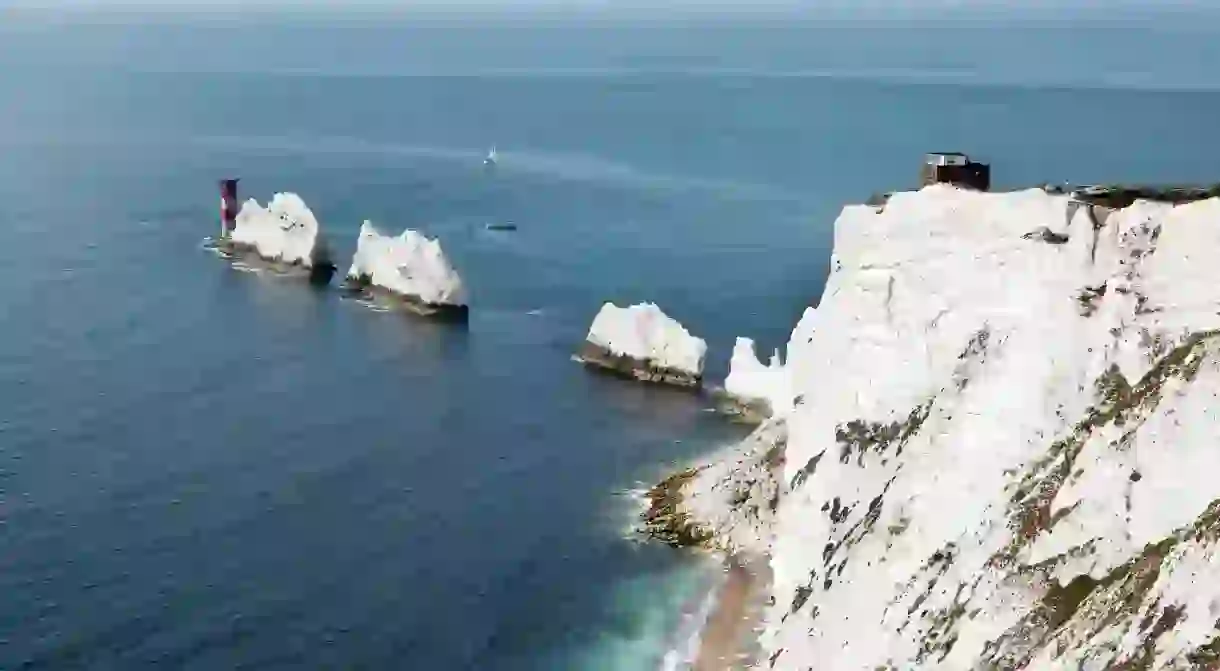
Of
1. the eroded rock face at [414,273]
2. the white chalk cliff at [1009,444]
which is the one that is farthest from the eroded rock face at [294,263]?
the white chalk cliff at [1009,444]

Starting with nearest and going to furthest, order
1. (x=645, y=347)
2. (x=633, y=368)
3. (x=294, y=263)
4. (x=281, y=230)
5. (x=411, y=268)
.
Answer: (x=645, y=347) → (x=633, y=368) → (x=411, y=268) → (x=294, y=263) → (x=281, y=230)

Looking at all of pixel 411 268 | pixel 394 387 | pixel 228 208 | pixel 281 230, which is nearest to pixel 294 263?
pixel 281 230

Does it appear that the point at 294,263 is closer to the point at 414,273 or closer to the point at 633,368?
the point at 414,273

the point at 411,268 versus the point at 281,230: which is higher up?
Result: the point at 281,230

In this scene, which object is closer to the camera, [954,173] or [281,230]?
[954,173]

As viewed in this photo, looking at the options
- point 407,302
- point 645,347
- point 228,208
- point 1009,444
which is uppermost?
point 228,208

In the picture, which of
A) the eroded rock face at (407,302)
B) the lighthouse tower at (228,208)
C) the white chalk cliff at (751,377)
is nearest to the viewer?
the white chalk cliff at (751,377)

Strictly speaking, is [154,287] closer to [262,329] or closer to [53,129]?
[262,329]

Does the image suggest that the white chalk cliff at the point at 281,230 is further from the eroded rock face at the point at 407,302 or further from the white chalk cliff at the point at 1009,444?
the white chalk cliff at the point at 1009,444
